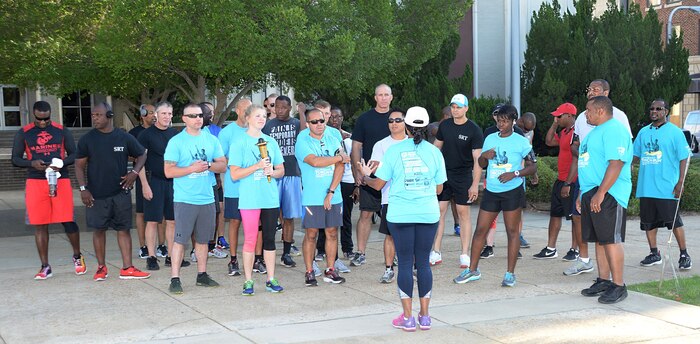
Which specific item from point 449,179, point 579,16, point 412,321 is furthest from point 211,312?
point 579,16

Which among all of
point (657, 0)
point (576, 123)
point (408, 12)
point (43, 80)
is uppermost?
point (657, 0)

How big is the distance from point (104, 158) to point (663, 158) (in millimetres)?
5888

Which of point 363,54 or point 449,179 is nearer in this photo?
point 449,179

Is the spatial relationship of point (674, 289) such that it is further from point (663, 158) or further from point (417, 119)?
→ point (417, 119)

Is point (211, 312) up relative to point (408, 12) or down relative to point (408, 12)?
down

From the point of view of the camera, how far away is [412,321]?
21.1 ft

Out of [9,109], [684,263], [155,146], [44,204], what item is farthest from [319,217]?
[9,109]

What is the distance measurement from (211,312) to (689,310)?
4.05 metres

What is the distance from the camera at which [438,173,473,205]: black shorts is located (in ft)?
30.5

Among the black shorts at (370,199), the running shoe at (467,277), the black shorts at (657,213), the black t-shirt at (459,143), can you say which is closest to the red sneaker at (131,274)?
the black shorts at (370,199)

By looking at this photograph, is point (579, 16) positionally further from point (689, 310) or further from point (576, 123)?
point (689, 310)

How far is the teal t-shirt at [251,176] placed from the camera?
7.70m

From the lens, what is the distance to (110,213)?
868 centimetres

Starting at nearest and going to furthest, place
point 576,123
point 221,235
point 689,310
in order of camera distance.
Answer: point 689,310
point 576,123
point 221,235
